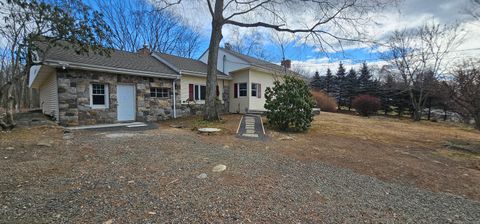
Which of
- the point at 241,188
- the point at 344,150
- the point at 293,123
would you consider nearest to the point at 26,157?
the point at 241,188

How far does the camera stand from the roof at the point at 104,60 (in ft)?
30.1

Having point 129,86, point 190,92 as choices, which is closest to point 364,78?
point 190,92

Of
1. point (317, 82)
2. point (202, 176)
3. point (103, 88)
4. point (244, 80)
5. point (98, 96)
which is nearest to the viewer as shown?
point (202, 176)

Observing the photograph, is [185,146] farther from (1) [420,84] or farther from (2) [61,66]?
(1) [420,84]

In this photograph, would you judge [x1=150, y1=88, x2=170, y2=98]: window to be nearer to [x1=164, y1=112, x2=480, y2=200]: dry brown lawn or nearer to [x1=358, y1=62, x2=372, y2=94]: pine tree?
[x1=164, y1=112, x2=480, y2=200]: dry brown lawn

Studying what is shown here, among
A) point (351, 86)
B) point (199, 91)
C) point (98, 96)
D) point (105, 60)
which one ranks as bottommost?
point (98, 96)

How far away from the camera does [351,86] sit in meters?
29.7

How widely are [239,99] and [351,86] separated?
21.0 m

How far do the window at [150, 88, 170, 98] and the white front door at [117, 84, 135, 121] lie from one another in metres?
1.04

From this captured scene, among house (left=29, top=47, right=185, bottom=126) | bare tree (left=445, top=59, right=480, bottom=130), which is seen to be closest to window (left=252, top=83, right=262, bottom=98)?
house (left=29, top=47, right=185, bottom=126)

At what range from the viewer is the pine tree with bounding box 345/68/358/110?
93.9 ft

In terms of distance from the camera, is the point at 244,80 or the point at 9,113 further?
the point at 244,80

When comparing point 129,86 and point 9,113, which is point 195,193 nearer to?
point 9,113

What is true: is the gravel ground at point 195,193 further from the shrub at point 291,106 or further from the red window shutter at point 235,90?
the red window shutter at point 235,90
